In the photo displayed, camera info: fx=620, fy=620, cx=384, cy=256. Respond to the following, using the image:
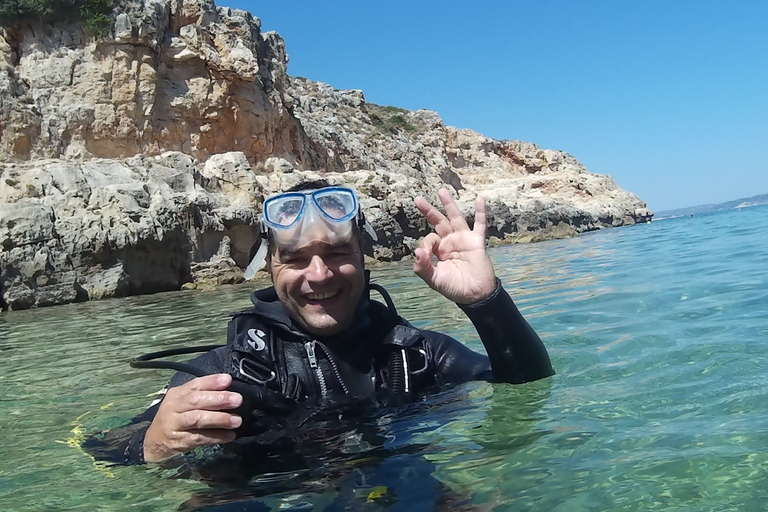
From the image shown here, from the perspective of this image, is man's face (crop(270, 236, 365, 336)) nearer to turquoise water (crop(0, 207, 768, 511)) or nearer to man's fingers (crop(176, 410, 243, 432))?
turquoise water (crop(0, 207, 768, 511))

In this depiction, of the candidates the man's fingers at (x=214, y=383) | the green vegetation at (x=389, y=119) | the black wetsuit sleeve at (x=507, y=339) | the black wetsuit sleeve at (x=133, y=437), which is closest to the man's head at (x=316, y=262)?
the black wetsuit sleeve at (x=133, y=437)

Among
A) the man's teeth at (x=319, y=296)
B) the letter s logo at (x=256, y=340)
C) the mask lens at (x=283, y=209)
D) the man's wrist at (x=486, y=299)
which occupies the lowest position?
the letter s logo at (x=256, y=340)

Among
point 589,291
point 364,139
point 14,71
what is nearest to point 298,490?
point 589,291

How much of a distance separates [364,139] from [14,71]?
18518 millimetres

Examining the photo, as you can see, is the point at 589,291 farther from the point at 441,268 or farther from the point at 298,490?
the point at 298,490

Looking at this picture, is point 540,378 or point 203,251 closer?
point 540,378

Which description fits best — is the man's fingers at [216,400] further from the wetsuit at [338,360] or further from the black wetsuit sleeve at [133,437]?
the black wetsuit sleeve at [133,437]

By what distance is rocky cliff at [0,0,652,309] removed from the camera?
1255cm

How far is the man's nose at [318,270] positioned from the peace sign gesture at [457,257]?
345mm

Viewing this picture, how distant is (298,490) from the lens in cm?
190

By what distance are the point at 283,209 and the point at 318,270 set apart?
1.22ft

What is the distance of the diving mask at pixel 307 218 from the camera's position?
2.51m

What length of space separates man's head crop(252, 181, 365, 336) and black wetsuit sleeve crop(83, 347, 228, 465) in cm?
38

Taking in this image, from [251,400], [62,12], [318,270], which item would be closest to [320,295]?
[318,270]
